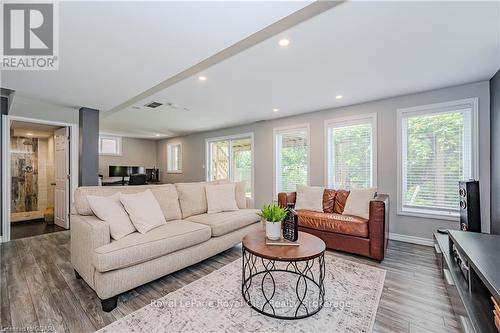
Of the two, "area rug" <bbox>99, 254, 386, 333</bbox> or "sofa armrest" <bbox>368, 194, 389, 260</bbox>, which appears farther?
"sofa armrest" <bbox>368, 194, 389, 260</bbox>

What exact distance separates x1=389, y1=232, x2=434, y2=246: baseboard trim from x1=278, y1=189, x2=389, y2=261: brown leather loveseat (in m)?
0.73

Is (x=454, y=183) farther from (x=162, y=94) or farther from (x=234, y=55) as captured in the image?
(x=162, y=94)

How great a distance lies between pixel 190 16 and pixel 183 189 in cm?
226

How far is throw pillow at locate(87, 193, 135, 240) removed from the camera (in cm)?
207

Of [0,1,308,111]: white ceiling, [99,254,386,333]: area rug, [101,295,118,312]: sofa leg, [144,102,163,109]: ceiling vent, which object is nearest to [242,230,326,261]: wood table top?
[99,254,386,333]: area rug

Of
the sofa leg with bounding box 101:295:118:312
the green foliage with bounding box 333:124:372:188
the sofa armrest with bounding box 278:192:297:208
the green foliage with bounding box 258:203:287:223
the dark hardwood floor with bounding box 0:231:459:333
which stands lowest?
the dark hardwood floor with bounding box 0:231:459:333

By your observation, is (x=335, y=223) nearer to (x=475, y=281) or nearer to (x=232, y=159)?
(x=475, y=281)

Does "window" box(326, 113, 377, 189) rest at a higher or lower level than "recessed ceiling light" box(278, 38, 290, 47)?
lower

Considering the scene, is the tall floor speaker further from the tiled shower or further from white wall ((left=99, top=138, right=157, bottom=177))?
white wall ((left=99, top=138, right=157, bottom=177))

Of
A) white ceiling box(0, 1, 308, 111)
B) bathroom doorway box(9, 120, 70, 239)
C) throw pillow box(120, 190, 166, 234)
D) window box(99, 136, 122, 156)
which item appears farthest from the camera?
window box(99, 136, 122, 156)

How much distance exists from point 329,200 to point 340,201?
0.57ft

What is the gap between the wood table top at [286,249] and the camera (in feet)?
5.49

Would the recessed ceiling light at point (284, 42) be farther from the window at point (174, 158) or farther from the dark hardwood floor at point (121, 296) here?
the window at point (174, 158)

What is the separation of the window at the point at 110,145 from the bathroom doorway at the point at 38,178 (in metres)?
1.67
